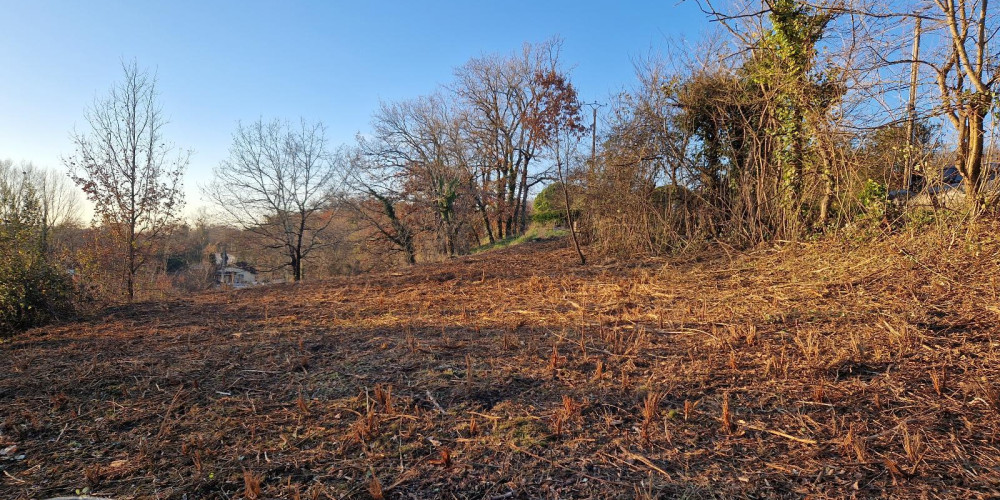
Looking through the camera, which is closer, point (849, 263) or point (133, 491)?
point (133, 491)

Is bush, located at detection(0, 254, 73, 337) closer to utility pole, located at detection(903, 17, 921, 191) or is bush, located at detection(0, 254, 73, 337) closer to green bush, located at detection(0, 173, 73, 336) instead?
green bush, located at detection(0, 173, 73, 336)

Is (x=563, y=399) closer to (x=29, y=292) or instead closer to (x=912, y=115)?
(x=912, y=115)

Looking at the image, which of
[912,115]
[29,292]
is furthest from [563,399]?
[29,292]

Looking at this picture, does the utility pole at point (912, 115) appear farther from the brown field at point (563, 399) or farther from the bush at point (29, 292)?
the bush at point (29, 292)

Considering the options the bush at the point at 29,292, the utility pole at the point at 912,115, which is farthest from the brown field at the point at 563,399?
the utility pole at the point at 912,115

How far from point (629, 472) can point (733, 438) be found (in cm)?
60

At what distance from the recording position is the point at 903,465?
6.33ft

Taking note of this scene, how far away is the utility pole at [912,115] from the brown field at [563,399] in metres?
0.96

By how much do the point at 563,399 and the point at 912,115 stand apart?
502 cm

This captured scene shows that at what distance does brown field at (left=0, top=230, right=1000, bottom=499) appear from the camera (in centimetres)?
200

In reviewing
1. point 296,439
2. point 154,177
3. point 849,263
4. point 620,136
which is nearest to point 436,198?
point 154,177

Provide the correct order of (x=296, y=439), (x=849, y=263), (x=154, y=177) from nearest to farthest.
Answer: (x=296, y=439)
(x=849, y=263)
(x=154, y=177)

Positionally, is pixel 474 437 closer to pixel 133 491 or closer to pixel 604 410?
pixel 604 410

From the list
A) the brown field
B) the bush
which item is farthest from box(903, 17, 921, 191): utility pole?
the bush
